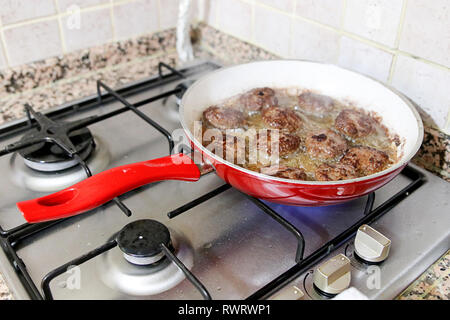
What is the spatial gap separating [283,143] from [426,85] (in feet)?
0.92

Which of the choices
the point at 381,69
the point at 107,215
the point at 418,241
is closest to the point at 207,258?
the point at 107,215

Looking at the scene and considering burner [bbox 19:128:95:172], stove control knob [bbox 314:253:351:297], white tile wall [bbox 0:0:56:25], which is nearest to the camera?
stove control knob [bbox 314:253:351:297]

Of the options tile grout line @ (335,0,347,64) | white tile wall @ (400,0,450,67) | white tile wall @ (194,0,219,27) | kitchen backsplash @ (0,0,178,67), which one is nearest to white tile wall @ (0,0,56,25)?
kitchen backsplash @ (0,0,178,67)

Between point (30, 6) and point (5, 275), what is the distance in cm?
59

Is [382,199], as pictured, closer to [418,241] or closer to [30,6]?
[418,241]

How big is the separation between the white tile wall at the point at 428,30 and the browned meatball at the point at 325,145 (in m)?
0.21

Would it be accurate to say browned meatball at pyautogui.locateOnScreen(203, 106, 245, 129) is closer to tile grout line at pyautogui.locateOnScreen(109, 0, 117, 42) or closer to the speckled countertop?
the speckled countertop

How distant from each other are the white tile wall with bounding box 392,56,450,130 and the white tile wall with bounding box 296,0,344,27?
0.15m

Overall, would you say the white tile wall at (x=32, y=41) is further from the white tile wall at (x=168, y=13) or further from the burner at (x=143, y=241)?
the burner at (x=143, y=241)

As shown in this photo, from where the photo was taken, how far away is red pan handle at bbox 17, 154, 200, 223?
0.57 m

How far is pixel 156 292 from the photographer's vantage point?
59 centimetres

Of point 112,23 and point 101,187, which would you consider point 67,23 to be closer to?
point 112,23

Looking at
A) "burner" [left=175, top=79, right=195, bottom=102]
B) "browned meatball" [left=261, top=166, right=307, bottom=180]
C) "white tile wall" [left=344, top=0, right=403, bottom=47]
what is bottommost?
"burner" [left=175, top=79, right=195, bottom=102]

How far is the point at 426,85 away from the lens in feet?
2.56
